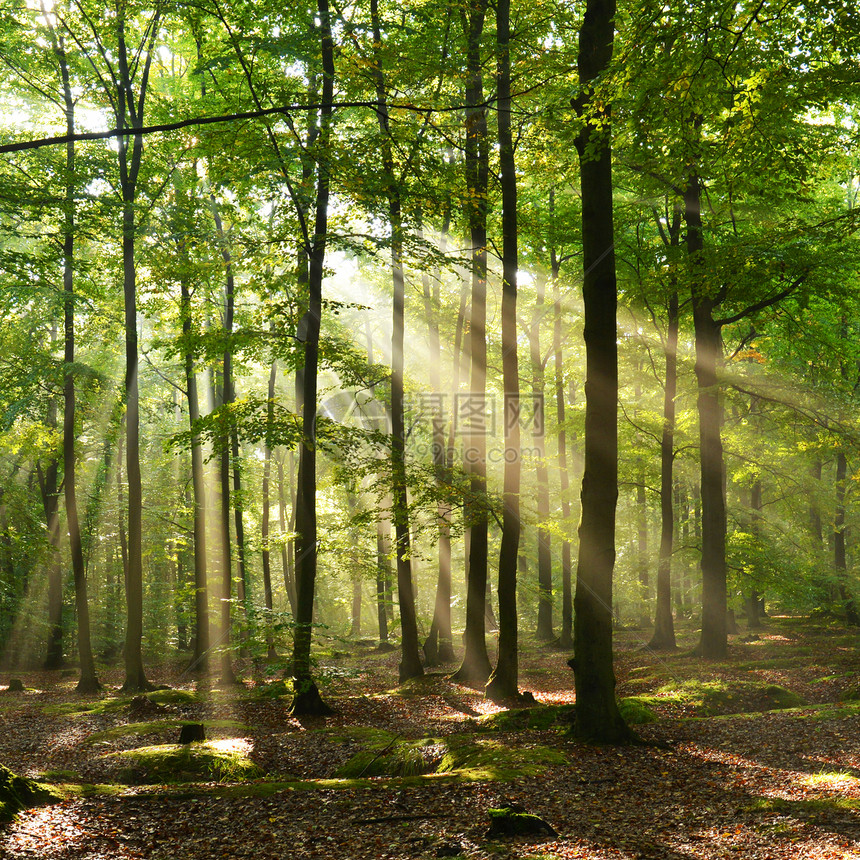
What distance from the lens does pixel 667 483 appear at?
631 inches

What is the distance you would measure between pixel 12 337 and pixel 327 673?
47.9 feet

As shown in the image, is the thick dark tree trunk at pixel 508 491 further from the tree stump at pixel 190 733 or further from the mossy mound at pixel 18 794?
the mossy mound at pixel 18 794

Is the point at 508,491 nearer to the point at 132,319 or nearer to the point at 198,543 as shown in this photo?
the point at 132,319

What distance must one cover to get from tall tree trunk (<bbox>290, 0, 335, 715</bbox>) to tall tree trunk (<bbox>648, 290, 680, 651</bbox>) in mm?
8596

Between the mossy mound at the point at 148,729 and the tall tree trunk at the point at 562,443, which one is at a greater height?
the tall tree trunk at the point at 562,443

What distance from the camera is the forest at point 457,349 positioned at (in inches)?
266

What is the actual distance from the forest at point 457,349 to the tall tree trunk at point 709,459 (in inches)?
2.8

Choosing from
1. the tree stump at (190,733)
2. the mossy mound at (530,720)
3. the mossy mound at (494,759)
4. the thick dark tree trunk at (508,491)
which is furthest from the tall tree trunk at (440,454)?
the mossy mound at (494,759)

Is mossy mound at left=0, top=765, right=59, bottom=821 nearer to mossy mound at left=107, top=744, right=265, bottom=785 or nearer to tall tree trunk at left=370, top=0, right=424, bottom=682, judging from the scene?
mossy mound at left=107, top=744, right=265, bottom=785

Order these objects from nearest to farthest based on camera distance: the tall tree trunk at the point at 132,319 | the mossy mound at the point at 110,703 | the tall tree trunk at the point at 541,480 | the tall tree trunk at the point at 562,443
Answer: the mossy mound at the point at 110,703
the tall tree trunk at the point at 132,319
the tall tree trunk at the point at 562,443
the tall tree trunk at the point at 541,480

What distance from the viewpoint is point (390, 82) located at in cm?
1010

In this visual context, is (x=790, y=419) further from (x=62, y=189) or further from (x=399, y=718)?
(x=62, y=189)

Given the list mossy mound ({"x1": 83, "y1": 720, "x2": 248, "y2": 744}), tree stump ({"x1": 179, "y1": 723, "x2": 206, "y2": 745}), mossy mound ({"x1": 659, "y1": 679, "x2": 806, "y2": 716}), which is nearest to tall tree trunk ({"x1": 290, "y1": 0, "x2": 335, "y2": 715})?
mossy mound ({"x1": 83, "y1": 720, "x2": 248, "y2": 744})

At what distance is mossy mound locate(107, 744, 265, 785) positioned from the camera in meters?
6.86
